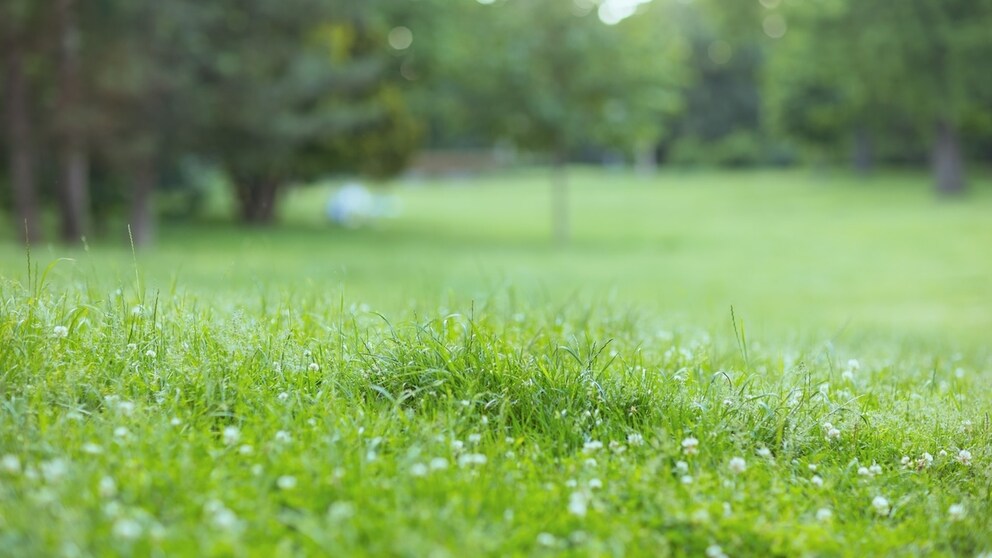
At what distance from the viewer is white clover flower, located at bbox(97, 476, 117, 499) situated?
235 cm

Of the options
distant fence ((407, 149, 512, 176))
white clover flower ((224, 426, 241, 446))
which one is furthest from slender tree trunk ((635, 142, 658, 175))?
white clover flower ((224, 426, 241, 446))

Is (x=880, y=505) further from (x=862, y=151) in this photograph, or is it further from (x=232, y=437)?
(x=862, y=151)

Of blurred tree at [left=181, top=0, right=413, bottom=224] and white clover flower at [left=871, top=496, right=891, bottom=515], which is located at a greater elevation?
blurred tree at [left=181, top=0, right=413, bottom=224]

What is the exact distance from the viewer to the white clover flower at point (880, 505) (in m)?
2.81

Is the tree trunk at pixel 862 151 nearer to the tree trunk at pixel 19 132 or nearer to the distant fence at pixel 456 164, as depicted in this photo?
the distant fence at pixel 456 164

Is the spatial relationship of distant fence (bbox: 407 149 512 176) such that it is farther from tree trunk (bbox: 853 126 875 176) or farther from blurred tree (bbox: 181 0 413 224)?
blurred tree (bbox: 181 0 413 224)

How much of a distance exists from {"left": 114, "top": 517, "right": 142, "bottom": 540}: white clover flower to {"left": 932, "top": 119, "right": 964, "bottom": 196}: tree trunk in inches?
1381

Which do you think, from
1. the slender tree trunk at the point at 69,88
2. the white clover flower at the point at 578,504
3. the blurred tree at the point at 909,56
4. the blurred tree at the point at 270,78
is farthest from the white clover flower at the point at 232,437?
the blurred tree at the point at 909,56

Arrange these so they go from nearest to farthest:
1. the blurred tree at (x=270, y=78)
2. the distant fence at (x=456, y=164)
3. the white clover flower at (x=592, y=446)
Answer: the white clover flower at (x=592, y=446)
the blurred tree at (x=270, y=78)
the distant fence at (x=456, y=164)

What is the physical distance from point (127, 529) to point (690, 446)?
183 centimetres

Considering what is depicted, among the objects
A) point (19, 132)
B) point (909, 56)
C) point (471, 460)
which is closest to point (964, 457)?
point (471, 460)

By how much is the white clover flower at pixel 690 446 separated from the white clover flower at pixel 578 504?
50 centimetres

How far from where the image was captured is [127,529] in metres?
2.10

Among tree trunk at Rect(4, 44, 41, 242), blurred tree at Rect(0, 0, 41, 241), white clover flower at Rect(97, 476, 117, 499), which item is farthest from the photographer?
tree trunk at Rect(4, 44, 41, 242)
